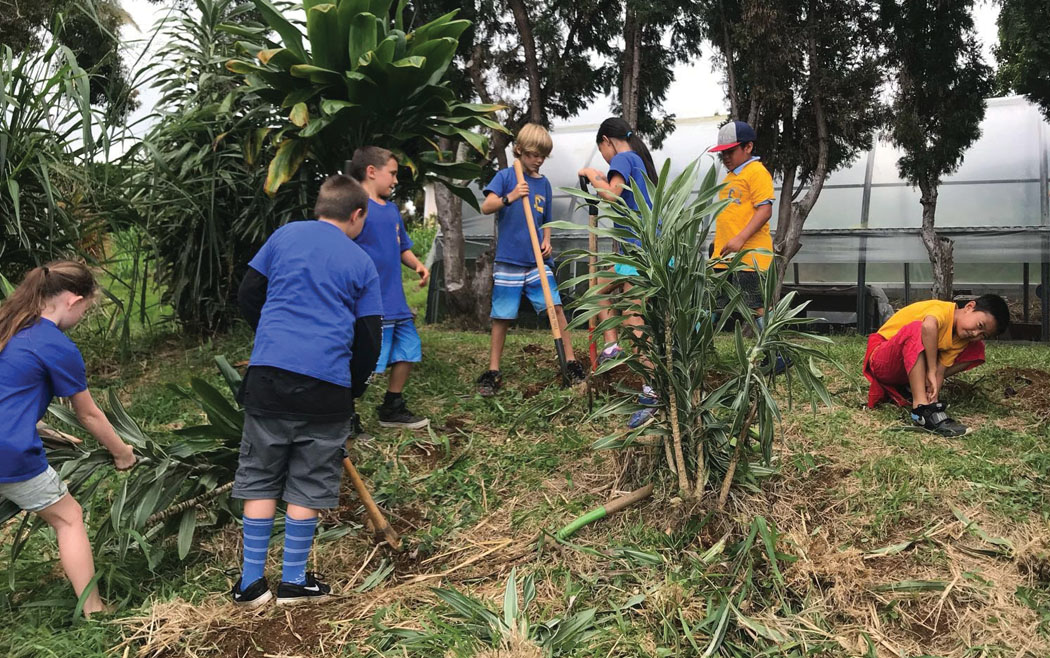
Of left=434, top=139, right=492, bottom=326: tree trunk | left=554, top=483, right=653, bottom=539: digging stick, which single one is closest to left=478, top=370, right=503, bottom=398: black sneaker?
left=554, top=483, right=653, bottom=539: digging stick

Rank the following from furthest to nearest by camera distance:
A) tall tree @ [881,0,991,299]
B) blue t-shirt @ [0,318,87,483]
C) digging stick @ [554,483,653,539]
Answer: tall tree @ [881,0,991,299] → digging stick @ [554,483,653,539] → blue t-shirt @ [0,318,87,483]

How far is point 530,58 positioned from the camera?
27.9ft

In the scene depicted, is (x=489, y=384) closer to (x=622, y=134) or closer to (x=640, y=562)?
(x=622, y=134)

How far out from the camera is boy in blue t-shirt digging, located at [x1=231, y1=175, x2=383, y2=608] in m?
2.79

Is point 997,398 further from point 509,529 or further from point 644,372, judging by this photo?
point 509,529

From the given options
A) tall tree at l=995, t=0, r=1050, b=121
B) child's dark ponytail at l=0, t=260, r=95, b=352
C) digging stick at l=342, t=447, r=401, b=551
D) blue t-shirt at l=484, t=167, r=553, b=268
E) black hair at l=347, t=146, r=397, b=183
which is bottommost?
digging stick at l=342, t=447, r=401, b=551

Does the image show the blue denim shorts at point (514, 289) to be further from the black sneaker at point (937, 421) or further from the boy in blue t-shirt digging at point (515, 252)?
the black sneaker at point (937, 421)

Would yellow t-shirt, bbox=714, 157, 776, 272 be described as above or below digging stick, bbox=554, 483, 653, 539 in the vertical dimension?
above

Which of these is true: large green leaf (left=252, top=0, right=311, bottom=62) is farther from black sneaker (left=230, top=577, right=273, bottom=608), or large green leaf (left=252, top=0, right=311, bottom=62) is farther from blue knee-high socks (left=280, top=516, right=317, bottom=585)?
black sneaker (left=230, top=577, right=273, bottom=608)

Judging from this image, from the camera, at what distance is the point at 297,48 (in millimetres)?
4969

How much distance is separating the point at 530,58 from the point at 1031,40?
474 cm

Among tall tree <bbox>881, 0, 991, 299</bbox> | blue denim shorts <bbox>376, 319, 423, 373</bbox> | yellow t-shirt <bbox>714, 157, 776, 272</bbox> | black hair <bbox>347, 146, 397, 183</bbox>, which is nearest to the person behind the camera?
black hair <bbox>347, 146, 397, 183</bbox>

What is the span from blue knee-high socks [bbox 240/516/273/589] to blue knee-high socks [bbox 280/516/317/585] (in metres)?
0.08

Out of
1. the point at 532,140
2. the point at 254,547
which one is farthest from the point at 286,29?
the point at 254,547
